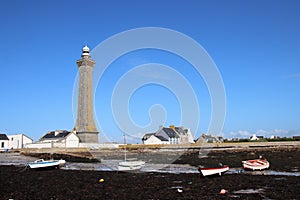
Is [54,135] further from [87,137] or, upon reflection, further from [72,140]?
[87,137]

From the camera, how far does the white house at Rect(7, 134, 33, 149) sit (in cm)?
9219

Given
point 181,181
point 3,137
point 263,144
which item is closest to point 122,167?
point 181,181

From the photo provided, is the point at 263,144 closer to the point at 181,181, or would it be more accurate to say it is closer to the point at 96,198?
the point at 181,181

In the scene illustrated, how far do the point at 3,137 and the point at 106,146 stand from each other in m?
35.0

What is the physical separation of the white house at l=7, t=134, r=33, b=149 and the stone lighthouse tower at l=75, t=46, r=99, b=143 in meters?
26.2

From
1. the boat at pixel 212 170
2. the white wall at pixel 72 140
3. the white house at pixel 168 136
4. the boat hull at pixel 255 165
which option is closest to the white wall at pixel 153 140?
the white house at pixel 168 136

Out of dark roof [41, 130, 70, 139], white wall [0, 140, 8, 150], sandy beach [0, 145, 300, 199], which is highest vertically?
dark roof [41, 130, 70, 139]

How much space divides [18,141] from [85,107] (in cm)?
3061

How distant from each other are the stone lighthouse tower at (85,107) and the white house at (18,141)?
26173 mm

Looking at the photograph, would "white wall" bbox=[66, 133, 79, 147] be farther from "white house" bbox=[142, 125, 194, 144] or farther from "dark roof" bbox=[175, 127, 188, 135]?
"dark roof" bbox=[175, 127, 188, 135]

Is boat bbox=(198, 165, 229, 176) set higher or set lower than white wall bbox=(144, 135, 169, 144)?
lower

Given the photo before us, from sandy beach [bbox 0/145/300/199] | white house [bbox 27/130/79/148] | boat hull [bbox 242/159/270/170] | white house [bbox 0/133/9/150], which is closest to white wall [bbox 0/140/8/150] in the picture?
white house [bbox 0/133/9/150]

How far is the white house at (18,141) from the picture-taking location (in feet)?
302

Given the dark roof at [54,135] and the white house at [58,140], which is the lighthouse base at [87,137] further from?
the dark roof at [54,135]
